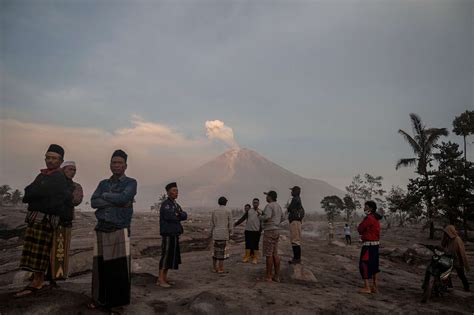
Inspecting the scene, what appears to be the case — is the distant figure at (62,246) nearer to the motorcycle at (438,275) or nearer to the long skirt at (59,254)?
the long skirt at (59,254)

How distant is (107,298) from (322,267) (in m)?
7.75

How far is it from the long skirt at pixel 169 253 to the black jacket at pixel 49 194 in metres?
2.06

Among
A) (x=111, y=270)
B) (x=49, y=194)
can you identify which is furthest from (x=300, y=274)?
(x=49, y=194)

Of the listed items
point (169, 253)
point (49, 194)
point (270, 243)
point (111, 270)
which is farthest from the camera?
point (270, 243)

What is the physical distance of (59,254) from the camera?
5016mm

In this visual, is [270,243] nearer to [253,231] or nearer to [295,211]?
[295,211]

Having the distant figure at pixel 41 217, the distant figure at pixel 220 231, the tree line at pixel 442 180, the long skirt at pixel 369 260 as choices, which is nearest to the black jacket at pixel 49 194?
the distant figure at pixel 41 217

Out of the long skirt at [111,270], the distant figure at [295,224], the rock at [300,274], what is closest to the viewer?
the long skirt at [111,270]

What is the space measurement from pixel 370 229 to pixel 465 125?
64.5ft

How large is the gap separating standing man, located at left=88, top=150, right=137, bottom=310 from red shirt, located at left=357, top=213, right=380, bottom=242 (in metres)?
5.02

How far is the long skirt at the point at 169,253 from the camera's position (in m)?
→ 6.39

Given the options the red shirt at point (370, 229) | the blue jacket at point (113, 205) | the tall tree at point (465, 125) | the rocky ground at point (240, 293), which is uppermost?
the tall tree at point (465, 125)

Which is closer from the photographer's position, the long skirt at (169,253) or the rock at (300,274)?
the long skirt at (169,253)

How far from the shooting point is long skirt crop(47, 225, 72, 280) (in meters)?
4.93
